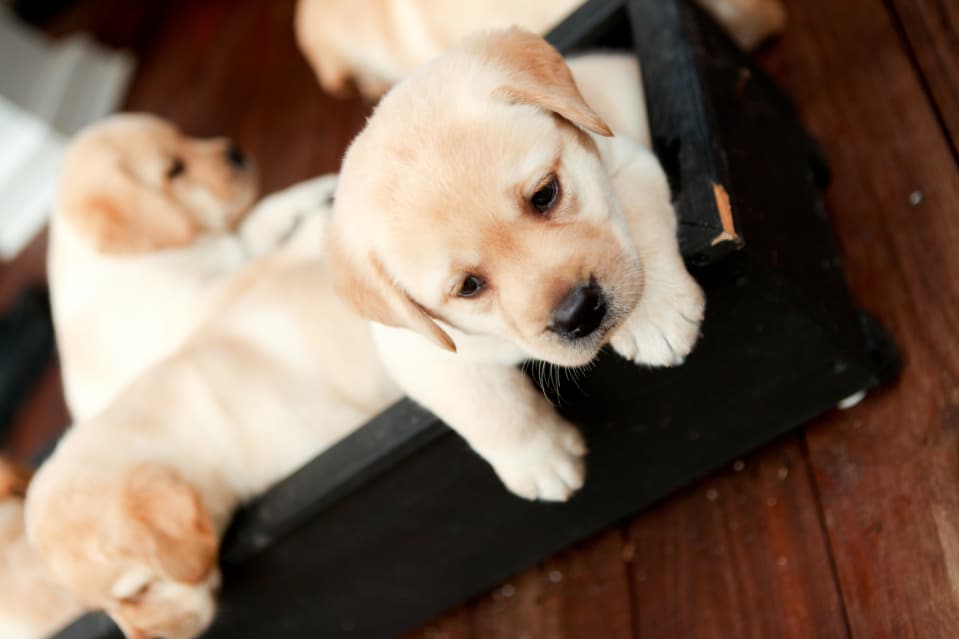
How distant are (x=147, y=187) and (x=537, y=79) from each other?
1.46m

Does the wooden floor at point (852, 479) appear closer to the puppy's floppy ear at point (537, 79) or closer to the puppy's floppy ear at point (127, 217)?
the puppy's floppy ear at point (537, 79)

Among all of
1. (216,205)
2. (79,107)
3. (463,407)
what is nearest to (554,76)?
(463,407)

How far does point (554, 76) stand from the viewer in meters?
1.10

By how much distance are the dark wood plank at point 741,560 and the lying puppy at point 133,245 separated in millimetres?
1215

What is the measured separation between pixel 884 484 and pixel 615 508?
41cm

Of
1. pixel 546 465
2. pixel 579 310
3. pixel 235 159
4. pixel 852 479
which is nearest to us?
pixel 579 310

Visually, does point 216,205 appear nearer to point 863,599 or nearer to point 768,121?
point 768,121

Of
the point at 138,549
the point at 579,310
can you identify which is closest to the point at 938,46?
the point at 579,310

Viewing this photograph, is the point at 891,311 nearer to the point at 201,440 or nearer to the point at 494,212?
the point at 494,212

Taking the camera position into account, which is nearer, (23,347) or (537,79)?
(537,79)

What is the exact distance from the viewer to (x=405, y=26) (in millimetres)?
2311

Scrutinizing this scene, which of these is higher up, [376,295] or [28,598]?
[376,295]

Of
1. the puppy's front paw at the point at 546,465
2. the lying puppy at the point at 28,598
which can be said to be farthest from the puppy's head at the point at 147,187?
the puppy's front paw at the point at 546,465

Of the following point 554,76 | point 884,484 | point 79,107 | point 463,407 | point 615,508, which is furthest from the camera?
point 79,107
